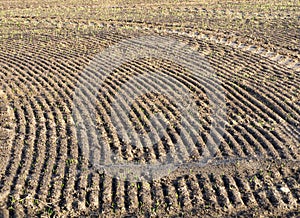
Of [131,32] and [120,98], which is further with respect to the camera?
[131,32]

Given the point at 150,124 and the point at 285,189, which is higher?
the point at 150,124

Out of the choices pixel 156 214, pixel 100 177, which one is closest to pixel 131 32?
Result: pixel 100 177

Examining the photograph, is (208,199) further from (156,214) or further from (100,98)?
(100,98)

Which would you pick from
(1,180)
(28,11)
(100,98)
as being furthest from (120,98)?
(28,11)

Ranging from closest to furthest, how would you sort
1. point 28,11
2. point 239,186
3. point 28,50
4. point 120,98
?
point 239,186 → point 120,98 → point 28,50 → point 28,11

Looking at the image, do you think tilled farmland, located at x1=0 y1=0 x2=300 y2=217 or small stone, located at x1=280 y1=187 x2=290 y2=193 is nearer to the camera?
tilled farmland, located at x1=0 y1=0 x2=300 y2=217

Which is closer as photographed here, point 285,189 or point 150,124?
point 285,189

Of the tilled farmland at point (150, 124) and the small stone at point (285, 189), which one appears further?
the small stone at point (285, 189)

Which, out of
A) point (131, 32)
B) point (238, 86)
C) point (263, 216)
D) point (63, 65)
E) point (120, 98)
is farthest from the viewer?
point (131, 32)
